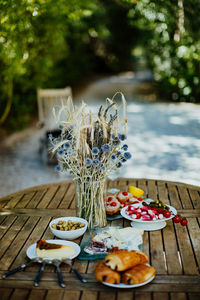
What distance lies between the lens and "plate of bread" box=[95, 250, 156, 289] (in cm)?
151

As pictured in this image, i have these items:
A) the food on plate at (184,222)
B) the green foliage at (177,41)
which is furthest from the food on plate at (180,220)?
the green foliage at (177,41)

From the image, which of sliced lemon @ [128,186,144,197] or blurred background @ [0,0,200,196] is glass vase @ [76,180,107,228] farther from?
blurred background @ [0,0,200,196]

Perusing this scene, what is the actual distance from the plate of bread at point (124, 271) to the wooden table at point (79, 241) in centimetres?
3

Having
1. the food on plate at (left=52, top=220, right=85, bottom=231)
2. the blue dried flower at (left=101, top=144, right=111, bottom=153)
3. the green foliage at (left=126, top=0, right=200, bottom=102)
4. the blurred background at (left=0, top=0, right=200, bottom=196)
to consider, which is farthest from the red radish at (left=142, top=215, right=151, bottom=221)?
the green foliage at (left=126, top=0, right=200, bottom=102)

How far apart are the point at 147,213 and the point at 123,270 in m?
0.51

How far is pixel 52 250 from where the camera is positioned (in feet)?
5.61

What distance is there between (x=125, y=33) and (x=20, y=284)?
16.0 meters

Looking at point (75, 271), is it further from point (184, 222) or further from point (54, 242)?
point (184, 222)

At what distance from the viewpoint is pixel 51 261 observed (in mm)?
1654

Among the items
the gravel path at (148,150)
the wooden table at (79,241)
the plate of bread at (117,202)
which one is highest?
the plate of bread at (117,202)

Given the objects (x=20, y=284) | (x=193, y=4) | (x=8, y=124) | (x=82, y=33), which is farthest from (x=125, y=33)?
(x=20, y=284)

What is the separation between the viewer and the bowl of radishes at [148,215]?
198 centimetres

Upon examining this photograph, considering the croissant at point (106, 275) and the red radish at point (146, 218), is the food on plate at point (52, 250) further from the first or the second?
the red radish at point (146, 218)

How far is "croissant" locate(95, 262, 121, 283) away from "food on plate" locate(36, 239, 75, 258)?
21 cm
